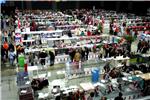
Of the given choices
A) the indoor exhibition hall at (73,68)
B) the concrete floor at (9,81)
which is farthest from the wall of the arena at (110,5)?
the concrete floor at (9,81)

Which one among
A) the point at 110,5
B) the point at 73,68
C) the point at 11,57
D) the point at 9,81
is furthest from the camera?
the point at 110,5

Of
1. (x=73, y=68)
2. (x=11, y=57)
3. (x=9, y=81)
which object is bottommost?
(x=9, y=81)

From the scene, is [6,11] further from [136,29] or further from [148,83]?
[148,83]

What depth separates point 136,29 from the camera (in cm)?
2431

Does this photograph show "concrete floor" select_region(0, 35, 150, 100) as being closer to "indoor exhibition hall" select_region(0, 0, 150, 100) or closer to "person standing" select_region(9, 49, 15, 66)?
"indoor exhibition hall" select_region(0, 0, 150, 100)

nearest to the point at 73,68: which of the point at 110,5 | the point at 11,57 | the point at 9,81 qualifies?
the point at 9,81

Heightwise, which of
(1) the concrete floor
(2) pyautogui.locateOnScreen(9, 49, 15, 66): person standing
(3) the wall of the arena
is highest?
(3) the wall of the arena

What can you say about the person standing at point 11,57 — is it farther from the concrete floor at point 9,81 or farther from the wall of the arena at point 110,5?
the wall of the arena at point 110,5

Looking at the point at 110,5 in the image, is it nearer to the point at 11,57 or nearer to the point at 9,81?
the point at 11,57

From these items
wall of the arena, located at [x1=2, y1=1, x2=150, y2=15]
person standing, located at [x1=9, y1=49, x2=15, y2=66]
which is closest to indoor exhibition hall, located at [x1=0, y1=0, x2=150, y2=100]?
person standing, located at [x1=9, y1=49, x2=15, y2=66]

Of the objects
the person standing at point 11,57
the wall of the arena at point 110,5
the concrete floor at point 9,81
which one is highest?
the wall of the arena at point 110,5

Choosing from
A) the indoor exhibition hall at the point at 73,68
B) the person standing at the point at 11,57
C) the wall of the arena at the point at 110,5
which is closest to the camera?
the indoor exhibition hall at the point at 73,68

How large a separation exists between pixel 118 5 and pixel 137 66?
32503mm

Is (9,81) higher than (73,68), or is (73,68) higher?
(73,68)
